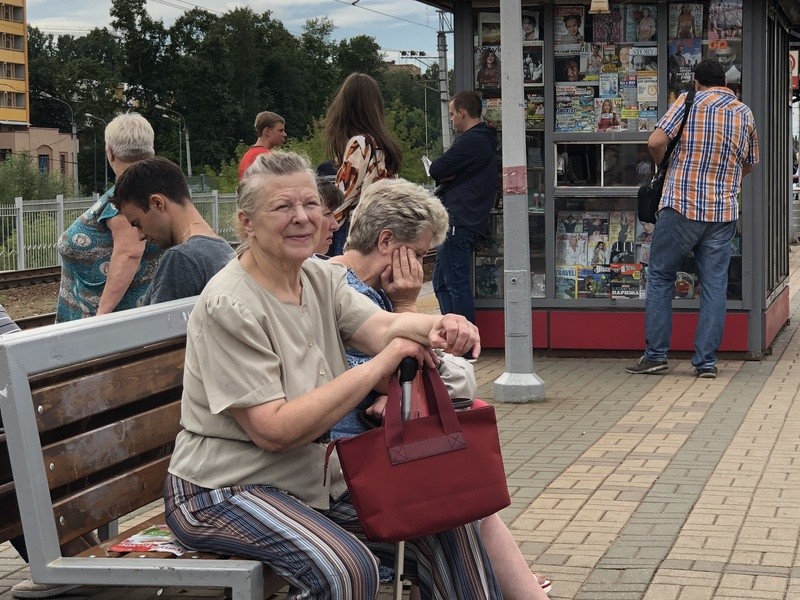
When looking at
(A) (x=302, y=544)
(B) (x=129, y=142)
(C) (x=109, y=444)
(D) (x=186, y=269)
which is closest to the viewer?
(A) (x=302, y=544)

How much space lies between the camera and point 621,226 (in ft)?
32.3

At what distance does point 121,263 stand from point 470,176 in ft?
15.2

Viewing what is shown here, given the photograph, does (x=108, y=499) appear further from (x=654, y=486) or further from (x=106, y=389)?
(x=654, y=486)

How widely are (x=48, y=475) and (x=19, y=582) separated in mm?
1449

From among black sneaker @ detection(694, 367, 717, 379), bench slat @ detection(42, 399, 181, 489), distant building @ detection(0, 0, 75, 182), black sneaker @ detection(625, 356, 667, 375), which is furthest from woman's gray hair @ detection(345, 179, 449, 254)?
distant building @ detection(0, 0, 75, 182)

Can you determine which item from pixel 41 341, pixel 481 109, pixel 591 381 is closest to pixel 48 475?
pixel 41 341

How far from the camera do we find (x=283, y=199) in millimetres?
3344

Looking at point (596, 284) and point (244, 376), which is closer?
point (244, 376)

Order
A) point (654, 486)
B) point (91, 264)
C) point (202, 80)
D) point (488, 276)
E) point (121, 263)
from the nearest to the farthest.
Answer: point (121, 263) < point (91, 264) < point (654, 486) < point (488, 276) < point (202, 80)

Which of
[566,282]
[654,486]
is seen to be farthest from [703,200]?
[654,486]

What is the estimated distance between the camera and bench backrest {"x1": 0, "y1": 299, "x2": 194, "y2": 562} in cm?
315

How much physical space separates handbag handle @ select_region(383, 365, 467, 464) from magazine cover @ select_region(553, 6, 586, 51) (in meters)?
6.91

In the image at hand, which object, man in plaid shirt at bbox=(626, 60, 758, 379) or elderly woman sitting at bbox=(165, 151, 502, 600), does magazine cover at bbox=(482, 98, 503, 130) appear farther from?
elderly woman sitting at bbox=(165, 151, 502, 600)

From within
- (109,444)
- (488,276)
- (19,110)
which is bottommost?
(109,444)
